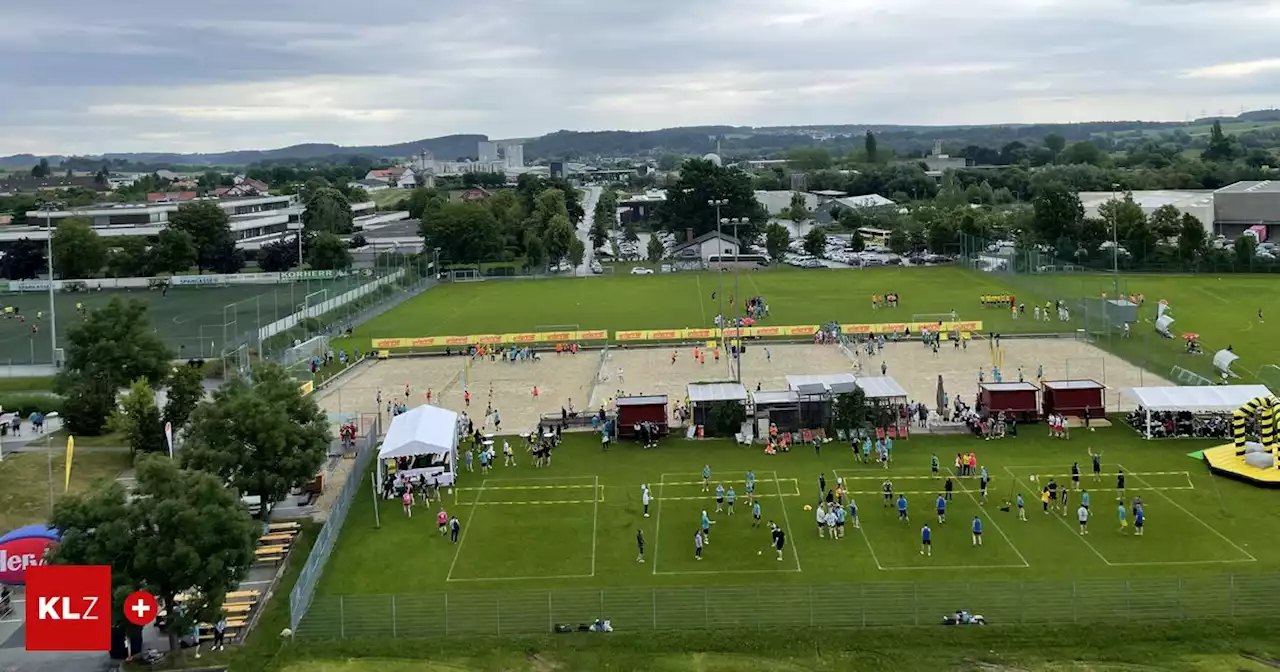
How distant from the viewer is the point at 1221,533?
25.1m

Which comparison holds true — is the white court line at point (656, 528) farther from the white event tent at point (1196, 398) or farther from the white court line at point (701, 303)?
the white court line at point (701, 303)

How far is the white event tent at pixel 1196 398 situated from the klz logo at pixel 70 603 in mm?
30968

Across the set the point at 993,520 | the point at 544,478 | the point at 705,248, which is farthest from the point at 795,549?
the point at 705,248

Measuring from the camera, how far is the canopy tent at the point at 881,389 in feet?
116

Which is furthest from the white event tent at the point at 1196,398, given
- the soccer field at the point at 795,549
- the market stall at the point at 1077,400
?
the market stall at the point at 1077,400

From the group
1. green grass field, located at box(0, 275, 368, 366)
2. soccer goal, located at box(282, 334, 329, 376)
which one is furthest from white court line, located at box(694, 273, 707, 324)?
green grass field, located at box(0, 275, 368, 366)

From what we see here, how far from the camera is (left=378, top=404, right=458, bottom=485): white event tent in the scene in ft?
100

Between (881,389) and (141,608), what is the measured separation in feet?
81.1

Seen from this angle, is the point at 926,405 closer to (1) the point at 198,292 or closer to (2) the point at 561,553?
(2) the point at 561,553

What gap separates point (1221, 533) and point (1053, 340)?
30.1 metres

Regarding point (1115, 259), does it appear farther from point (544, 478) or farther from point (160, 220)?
point (160, 220)

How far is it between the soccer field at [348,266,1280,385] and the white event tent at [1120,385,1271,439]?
933 centimetres

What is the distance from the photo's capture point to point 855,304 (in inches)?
2721

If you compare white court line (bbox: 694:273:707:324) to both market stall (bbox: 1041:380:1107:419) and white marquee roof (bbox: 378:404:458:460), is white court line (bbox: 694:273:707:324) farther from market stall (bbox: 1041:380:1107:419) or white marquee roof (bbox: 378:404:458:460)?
white marquee roof (bbox: 378:404:458:460)
